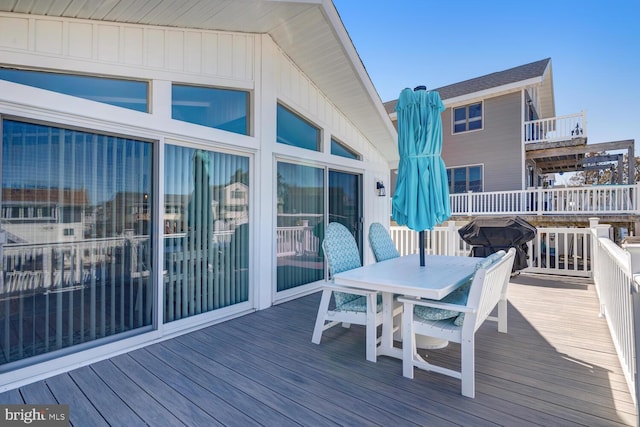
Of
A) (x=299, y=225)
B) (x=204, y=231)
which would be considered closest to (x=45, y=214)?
(x=204, y=231)

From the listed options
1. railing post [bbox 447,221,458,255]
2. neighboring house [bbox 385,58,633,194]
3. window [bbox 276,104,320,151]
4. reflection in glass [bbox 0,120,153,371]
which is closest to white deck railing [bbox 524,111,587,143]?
neighboring house [bbox 385,58,633,194]

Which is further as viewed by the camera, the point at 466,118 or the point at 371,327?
the point at 466,118

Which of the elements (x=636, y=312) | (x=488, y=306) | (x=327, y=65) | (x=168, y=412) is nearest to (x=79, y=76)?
(x=168, y=412)

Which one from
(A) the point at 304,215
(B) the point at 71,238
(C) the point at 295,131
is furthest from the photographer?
(A) the point at 304,215

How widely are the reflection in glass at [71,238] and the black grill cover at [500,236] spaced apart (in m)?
5.43

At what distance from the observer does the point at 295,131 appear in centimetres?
502

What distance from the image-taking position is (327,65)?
4.86 meters

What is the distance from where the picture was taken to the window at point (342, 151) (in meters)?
5.93

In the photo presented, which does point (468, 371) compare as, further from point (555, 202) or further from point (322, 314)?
point (555, 202)

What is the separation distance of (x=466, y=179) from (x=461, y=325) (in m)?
11.4

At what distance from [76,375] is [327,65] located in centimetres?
474

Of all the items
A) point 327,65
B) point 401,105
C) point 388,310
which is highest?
point 327,65

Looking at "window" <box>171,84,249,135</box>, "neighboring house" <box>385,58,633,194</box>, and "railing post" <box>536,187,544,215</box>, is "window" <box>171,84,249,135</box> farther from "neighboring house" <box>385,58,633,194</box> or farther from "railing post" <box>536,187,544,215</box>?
"neighboring house" <box>385,58,633,194</box>

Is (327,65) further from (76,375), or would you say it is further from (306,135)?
(76,375)
